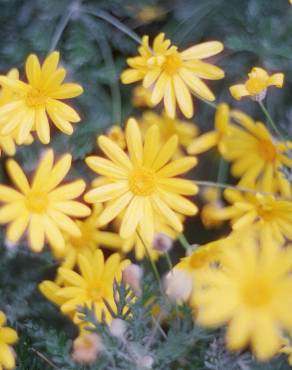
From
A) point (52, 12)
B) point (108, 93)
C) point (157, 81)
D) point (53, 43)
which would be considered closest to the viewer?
point (157, 81)

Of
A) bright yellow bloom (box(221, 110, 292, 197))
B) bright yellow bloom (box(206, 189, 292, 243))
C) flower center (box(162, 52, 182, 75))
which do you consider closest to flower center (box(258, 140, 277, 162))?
bright yellow bloom (box(221, 110, 292, 197))

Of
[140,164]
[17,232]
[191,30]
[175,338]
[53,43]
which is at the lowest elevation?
[175,338]

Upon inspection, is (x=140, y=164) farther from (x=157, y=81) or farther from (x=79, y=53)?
(x=79, y=53)

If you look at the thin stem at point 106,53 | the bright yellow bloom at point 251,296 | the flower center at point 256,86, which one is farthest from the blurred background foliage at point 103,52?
Answer: the bright yellow bloom at point 251,296

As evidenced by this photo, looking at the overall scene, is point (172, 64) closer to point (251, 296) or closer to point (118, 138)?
point (118, 138)

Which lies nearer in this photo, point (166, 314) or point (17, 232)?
point (166, 314)

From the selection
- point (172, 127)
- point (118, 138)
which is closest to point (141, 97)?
point (172, 127)

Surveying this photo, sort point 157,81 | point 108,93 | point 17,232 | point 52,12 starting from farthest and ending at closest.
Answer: point 108,93, point 52,12, point 157,81, point 17,232

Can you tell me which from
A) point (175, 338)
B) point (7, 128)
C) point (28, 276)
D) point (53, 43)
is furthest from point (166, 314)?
point (53, 43)
